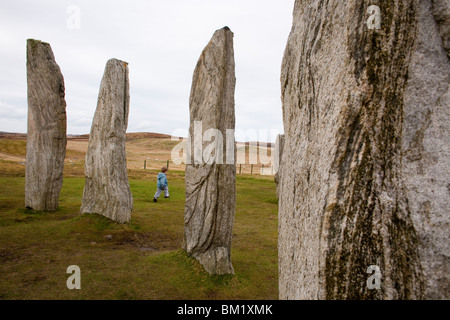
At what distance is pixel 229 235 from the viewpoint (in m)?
5.59

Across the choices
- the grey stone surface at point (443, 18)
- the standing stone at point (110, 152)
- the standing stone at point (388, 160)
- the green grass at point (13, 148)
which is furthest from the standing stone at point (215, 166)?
the green grass at point (13, 148)

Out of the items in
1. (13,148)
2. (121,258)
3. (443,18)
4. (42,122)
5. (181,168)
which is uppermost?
(13,148)

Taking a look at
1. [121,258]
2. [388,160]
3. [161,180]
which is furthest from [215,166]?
[161,180]

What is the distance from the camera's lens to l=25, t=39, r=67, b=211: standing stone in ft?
29.0

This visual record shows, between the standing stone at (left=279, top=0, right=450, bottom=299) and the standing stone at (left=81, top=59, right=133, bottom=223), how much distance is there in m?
7.04

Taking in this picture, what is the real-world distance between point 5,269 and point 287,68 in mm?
5623

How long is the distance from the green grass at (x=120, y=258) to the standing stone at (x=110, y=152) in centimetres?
38

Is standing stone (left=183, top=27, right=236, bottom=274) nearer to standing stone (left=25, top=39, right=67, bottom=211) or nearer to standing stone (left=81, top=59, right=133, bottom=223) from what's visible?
standing stone (left=81, top=59, right=133, bottom=223)

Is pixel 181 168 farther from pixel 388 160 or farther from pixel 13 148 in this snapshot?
pixel 388 160

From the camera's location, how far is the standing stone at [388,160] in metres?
1.55

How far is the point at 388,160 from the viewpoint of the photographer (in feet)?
5.24

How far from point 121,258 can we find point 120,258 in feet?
0.06

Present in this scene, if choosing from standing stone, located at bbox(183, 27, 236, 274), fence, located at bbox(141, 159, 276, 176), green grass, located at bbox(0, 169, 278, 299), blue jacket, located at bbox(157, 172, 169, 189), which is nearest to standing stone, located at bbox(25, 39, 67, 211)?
green grass, located at bbox(0, 169, 278, 299)

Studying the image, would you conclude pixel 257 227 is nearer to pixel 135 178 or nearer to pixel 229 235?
pixel 229 235
